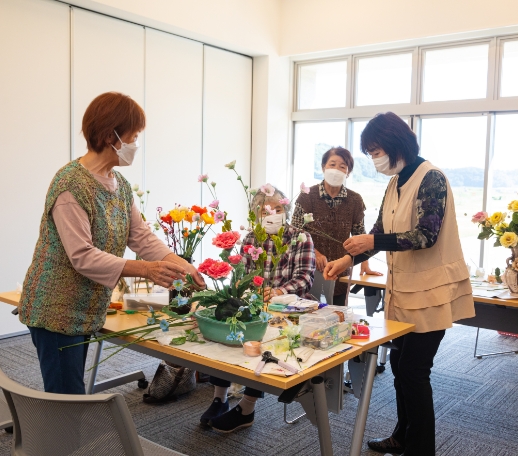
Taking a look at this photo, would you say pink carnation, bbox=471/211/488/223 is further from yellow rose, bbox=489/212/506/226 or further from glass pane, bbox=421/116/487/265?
glass pane, bbox=421/116/487/265

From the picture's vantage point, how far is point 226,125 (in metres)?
6.47

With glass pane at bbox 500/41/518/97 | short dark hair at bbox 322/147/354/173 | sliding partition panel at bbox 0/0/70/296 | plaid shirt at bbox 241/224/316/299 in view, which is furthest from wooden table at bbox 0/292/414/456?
glass pane at bbox 500/41/518/97

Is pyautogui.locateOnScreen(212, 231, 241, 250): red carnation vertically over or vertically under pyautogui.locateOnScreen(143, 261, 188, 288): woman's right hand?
over

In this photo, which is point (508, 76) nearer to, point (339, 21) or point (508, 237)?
point (339, 21)

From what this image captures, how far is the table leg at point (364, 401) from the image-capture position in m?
2.06

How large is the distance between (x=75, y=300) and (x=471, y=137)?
5.03 metres

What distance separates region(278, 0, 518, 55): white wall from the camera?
5359mm

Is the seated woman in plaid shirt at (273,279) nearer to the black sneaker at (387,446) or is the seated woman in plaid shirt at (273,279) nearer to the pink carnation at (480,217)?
the black sneaker at (387,446)

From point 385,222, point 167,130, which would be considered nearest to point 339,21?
point 167,130

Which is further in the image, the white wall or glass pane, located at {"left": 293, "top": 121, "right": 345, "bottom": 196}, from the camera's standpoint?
glass pane, located at {"left": 293, "top": 121, "right": 345, "bottom": 196}

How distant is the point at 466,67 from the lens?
19.0 ft

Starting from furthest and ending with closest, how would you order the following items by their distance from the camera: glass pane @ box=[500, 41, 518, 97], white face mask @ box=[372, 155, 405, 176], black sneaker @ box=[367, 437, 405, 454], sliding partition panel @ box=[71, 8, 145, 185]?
glass pane @ box=[500, 41, 518, 97]
sliding partition panel @ box=[71, 8, 145, 185]
black sneaker @ box=[367, 437, 405, 454]
white face mask @ box=[372, 155, 405, 176]

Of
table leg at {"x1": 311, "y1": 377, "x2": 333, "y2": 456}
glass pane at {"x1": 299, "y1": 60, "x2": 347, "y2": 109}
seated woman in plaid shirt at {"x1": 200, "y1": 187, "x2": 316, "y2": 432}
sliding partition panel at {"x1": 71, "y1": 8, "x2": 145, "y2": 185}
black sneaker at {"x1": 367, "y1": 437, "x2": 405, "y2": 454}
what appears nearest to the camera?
table leg at {"x1": 311, "y1": 377, "x2": 333, "y2": 456}

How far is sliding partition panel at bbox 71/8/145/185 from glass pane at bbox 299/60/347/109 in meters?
2.31
